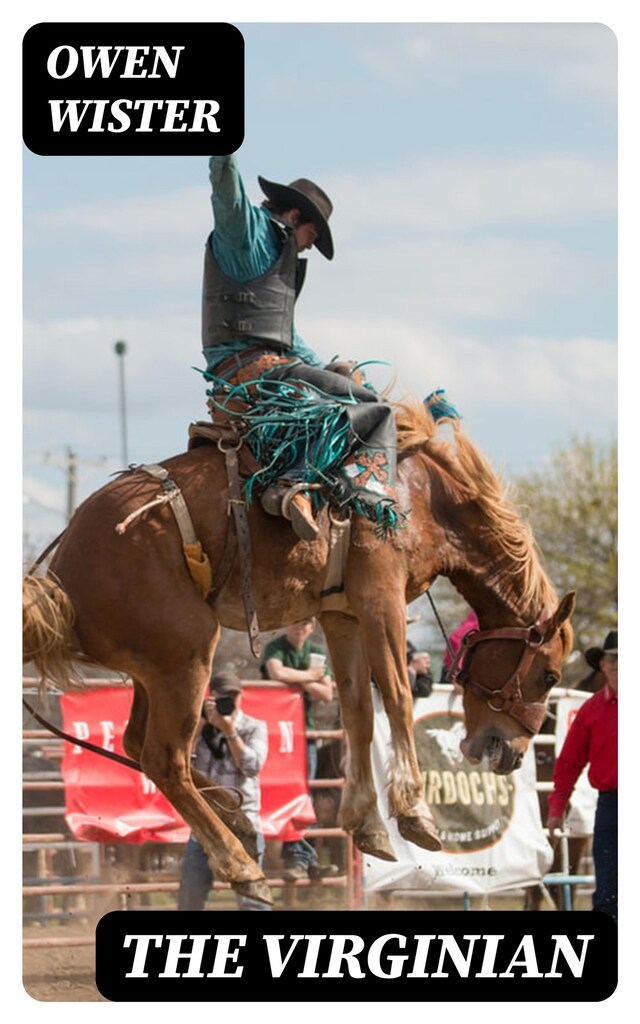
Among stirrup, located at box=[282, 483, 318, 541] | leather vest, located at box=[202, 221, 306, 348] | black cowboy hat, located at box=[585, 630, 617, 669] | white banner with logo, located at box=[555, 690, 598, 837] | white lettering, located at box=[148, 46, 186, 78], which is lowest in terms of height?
white banner with logo, located at box=[555, 690, 598, 837]

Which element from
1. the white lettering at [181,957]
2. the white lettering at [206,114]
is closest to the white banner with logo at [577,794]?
the white lettering at [181,957]

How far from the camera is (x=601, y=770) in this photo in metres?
9.03

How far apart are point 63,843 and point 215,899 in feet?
7.38

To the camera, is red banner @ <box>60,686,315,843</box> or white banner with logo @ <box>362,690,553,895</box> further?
white banner with logo @ <box>362,690,553,895</box>

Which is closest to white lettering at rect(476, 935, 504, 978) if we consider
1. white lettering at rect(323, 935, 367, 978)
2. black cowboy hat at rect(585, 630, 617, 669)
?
white lettering at rect(323, 935, 367, 978)

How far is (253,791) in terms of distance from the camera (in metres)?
10.0

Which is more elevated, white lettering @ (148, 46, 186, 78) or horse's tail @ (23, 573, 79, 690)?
white lettering @ (148, 46, 186, 78)

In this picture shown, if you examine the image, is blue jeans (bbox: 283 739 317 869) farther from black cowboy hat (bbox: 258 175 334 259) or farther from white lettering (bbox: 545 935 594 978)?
black cowboy hat (bbox: 258 175 334 259)

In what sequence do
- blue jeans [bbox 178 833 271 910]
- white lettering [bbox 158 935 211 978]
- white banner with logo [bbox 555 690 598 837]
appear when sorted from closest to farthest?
1. white lettering [bbox 158 935 211 978]
2. blue jeans [bbox 178 833 271 910]
3. white banner with logo [bbox 555 690 598 837]

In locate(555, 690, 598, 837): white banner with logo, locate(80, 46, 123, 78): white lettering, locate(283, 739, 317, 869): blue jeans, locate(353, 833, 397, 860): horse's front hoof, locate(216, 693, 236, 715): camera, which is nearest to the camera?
locate(80, 46, 123, 78): white lettering

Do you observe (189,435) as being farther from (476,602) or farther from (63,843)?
(63,843)

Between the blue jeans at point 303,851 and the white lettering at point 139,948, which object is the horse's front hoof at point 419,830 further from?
the blue jeans at point 303,851

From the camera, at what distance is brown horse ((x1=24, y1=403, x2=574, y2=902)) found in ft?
21.3

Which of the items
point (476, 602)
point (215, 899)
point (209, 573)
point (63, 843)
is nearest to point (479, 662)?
point (476, 602)
